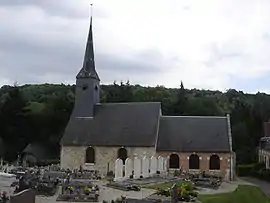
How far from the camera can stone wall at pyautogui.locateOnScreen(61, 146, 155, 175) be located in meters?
43.3

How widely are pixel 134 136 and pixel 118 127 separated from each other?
216 centimetres

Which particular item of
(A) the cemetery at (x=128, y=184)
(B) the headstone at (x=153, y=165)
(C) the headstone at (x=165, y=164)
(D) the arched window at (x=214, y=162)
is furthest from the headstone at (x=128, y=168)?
(D) the arched window at (x=214, y=162)

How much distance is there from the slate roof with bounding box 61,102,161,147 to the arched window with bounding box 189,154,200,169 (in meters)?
3.81

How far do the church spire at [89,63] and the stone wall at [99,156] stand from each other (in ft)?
24.2

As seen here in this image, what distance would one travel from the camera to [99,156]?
146ft

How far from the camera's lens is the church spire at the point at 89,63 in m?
46.8

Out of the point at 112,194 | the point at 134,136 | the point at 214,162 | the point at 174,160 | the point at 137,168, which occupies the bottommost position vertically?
the point at 112,194

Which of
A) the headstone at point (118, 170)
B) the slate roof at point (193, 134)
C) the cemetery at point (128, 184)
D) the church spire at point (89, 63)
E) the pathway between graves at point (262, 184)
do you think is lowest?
the pathway between graves at point (262, 184)

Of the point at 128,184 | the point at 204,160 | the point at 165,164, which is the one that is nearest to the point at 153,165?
the point at 165,164

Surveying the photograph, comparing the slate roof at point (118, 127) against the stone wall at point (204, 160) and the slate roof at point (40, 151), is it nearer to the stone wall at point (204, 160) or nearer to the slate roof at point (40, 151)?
the stone wall at point (204, 160)

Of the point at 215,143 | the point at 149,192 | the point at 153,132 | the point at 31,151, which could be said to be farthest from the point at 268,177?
the point at 31,151

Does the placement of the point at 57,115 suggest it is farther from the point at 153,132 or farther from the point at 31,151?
the point at 153,132

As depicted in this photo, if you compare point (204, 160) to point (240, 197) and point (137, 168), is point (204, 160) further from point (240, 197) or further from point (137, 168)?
point (240, 197)

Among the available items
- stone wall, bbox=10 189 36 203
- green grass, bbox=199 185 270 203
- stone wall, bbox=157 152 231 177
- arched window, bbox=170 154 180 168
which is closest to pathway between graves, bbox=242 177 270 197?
green grass, bbox=199 185 270 203
